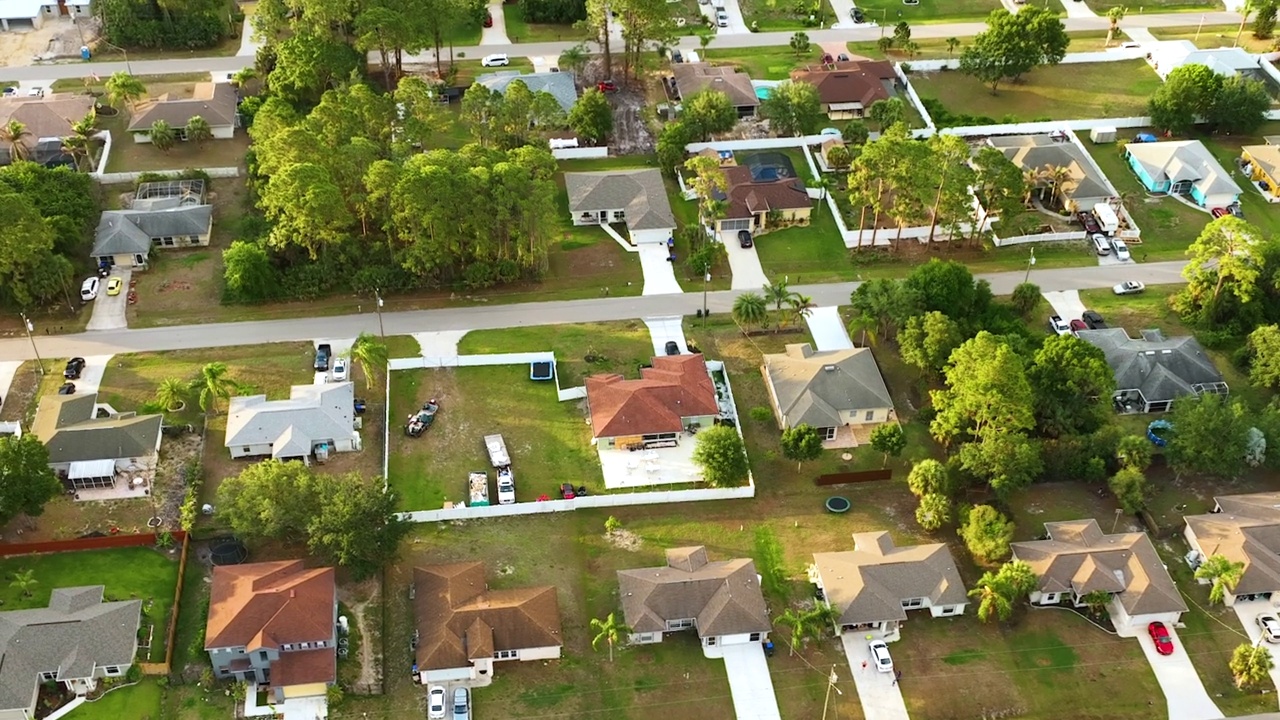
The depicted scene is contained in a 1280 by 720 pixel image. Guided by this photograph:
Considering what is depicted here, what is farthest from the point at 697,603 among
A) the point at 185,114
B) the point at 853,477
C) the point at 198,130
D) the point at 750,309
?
the point at 185,114

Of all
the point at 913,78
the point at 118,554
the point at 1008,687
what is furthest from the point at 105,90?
the point at 1008,687

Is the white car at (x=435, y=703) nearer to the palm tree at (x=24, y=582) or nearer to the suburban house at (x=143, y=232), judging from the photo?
the palm tree at (x=24, y=582)

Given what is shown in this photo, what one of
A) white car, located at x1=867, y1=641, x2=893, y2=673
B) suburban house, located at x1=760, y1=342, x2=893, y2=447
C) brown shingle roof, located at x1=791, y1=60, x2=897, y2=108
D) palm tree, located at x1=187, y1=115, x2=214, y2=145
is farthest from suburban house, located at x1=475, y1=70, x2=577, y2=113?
white car, located at x1=867, y1=641, x2=893, y2=673

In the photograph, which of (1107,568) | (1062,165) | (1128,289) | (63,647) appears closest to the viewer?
(63,647)

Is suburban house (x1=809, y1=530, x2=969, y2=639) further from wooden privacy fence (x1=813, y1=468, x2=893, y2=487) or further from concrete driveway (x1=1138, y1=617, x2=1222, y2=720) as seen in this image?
concrete driveway (x1=1138, y1=617, x2=1222, y2=720)

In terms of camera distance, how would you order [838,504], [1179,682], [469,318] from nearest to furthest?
[1179,682] → [838,504] → [469,318]

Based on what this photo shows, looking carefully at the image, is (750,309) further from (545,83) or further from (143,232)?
(143,232)

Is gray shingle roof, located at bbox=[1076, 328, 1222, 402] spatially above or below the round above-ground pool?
above
